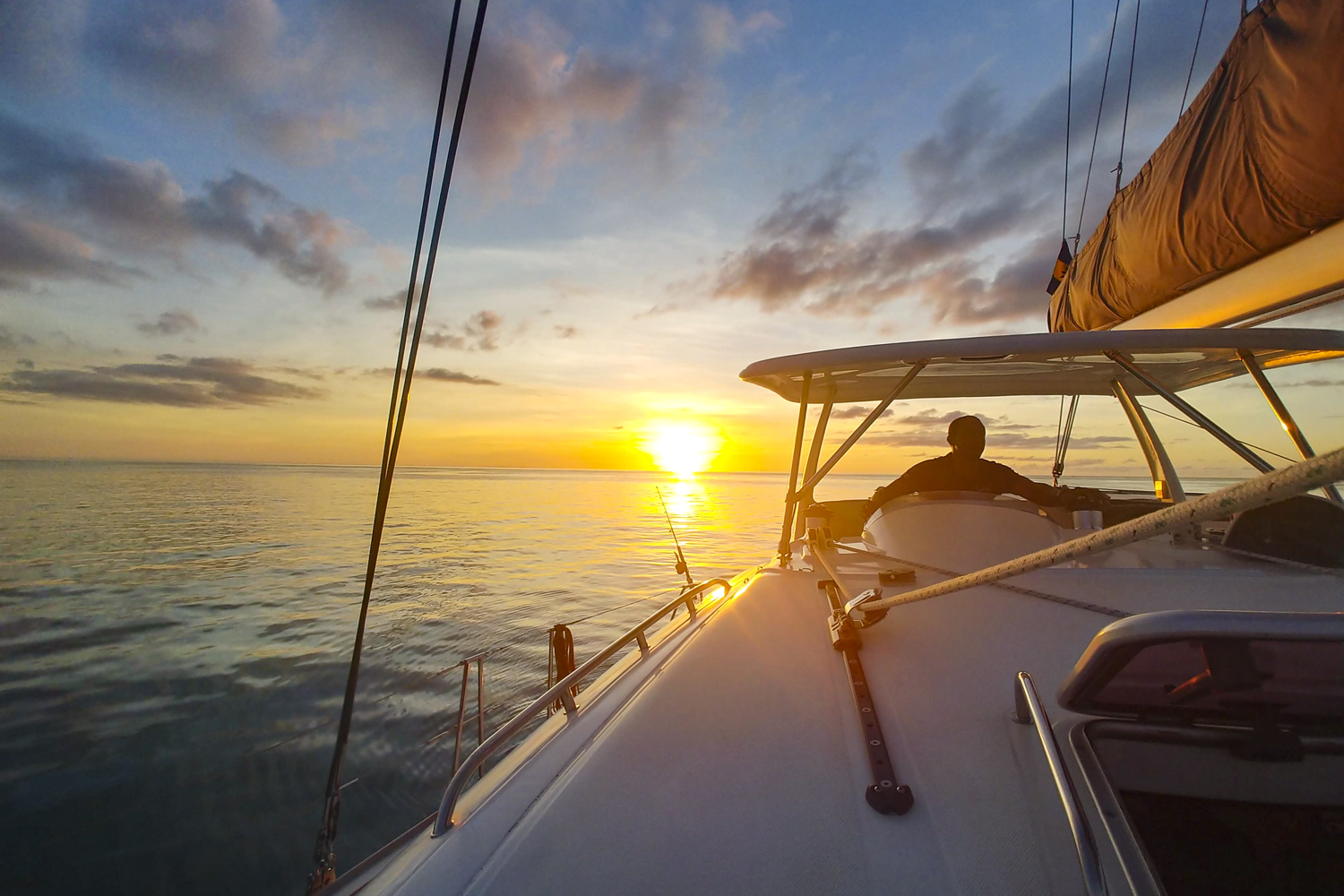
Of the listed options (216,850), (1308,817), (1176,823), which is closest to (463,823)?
(1176,823)

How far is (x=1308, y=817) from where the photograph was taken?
4.09 ft

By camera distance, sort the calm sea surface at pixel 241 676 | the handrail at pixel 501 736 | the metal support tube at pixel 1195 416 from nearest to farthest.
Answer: the handrail at pixel 501 736, the metal support tube at pixel 1195 416, the calm sea surface at pixel 241 676

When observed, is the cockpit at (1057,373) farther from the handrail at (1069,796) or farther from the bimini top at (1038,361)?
the handrail at (1069,796)

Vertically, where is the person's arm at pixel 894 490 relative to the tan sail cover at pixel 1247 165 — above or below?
below

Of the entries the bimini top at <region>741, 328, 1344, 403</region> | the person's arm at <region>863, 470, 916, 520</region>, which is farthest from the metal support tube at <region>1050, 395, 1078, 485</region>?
the person's arm at <region>863, 470, 916, 520</region>

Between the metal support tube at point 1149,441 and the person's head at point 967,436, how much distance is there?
1.53 metres

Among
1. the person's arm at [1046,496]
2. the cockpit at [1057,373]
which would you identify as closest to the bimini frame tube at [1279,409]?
the cockpit at [1057,373]

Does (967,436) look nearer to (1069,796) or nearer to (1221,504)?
(1069,796)

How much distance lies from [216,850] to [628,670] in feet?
9.33

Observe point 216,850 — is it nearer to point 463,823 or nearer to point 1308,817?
point 463,823

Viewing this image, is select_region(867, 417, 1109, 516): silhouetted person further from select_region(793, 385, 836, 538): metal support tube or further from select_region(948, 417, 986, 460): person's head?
select_region(793, 385, 836, 538): metal support tube

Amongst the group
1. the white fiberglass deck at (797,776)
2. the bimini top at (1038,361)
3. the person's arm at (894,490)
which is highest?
the bimini top at (1038,361)

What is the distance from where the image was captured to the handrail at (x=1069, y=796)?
104cm

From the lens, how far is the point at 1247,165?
2.53 m
